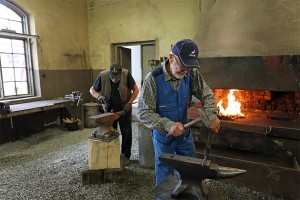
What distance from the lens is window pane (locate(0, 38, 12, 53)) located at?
4.41m

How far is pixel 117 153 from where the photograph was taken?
271 cm

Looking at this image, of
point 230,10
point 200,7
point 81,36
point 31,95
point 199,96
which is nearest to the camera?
point 199,96

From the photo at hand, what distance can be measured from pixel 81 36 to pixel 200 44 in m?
3.77

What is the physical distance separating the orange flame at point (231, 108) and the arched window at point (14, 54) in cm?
417

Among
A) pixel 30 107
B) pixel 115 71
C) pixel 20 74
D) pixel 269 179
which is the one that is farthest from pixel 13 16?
pixel 269 179

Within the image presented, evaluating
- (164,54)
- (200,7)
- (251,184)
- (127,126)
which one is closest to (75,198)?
(127,126)

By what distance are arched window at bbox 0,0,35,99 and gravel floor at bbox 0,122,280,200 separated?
125cm

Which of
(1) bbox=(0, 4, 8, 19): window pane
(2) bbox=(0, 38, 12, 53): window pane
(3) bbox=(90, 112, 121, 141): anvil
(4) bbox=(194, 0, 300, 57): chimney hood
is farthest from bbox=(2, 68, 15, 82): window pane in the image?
(4) bbox=(194, 0, 300, 57): chimney hood

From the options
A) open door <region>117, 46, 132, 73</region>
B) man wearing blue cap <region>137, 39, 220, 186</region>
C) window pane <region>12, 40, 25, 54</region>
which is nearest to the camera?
man wearing blue cap <region>137, 39, 220, 186</region>

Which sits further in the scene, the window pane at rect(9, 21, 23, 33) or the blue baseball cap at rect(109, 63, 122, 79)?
the window pane at rect(9, 21, 23, 33)

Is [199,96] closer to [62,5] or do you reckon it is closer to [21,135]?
[21,135]

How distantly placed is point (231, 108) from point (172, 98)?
183cm

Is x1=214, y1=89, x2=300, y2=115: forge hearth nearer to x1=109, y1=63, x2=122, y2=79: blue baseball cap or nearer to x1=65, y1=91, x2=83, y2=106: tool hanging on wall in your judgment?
x1=109, y1=63, x2=122, y2=79: blue baseball cap

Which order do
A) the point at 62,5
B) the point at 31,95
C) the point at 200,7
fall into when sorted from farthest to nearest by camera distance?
the point at 62,5 → the point at 31,95 → the point at 200,7
